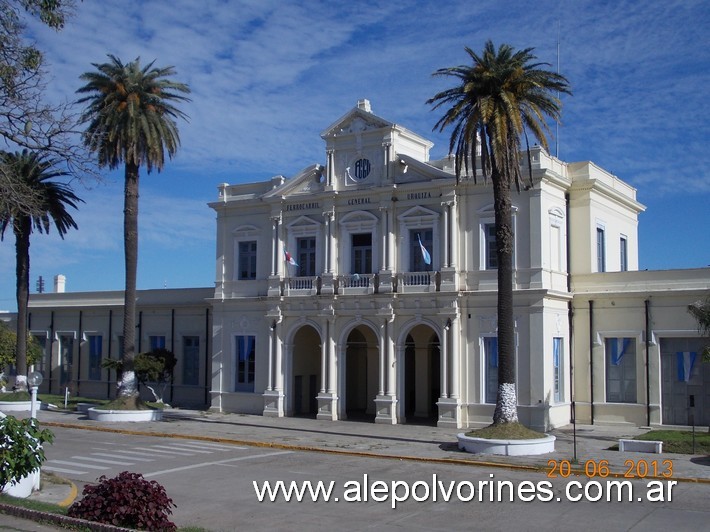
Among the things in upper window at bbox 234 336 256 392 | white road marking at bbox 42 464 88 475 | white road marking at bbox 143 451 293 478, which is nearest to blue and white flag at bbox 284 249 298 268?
upper window at bbox 234 336 256 392

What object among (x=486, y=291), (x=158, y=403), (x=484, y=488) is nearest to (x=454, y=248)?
(x=486, y=291)

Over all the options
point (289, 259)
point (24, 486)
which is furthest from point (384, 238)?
point (24, 486)

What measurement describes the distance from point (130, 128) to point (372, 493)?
20843 mm

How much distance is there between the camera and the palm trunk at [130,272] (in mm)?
34406

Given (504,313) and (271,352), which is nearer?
(504,313)

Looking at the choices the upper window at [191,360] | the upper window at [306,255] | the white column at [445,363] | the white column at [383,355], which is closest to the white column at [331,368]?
the white column at [383,355]

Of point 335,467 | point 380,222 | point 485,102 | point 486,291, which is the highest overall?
point 485,102

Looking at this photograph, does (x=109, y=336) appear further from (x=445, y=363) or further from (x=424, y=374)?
(x=445, y=363)

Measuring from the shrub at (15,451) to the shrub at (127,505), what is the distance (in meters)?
2.67

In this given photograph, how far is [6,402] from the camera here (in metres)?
37.1

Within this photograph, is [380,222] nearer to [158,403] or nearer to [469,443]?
[469,443]

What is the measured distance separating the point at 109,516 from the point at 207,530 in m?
1.70

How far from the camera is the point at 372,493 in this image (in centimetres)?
1792
